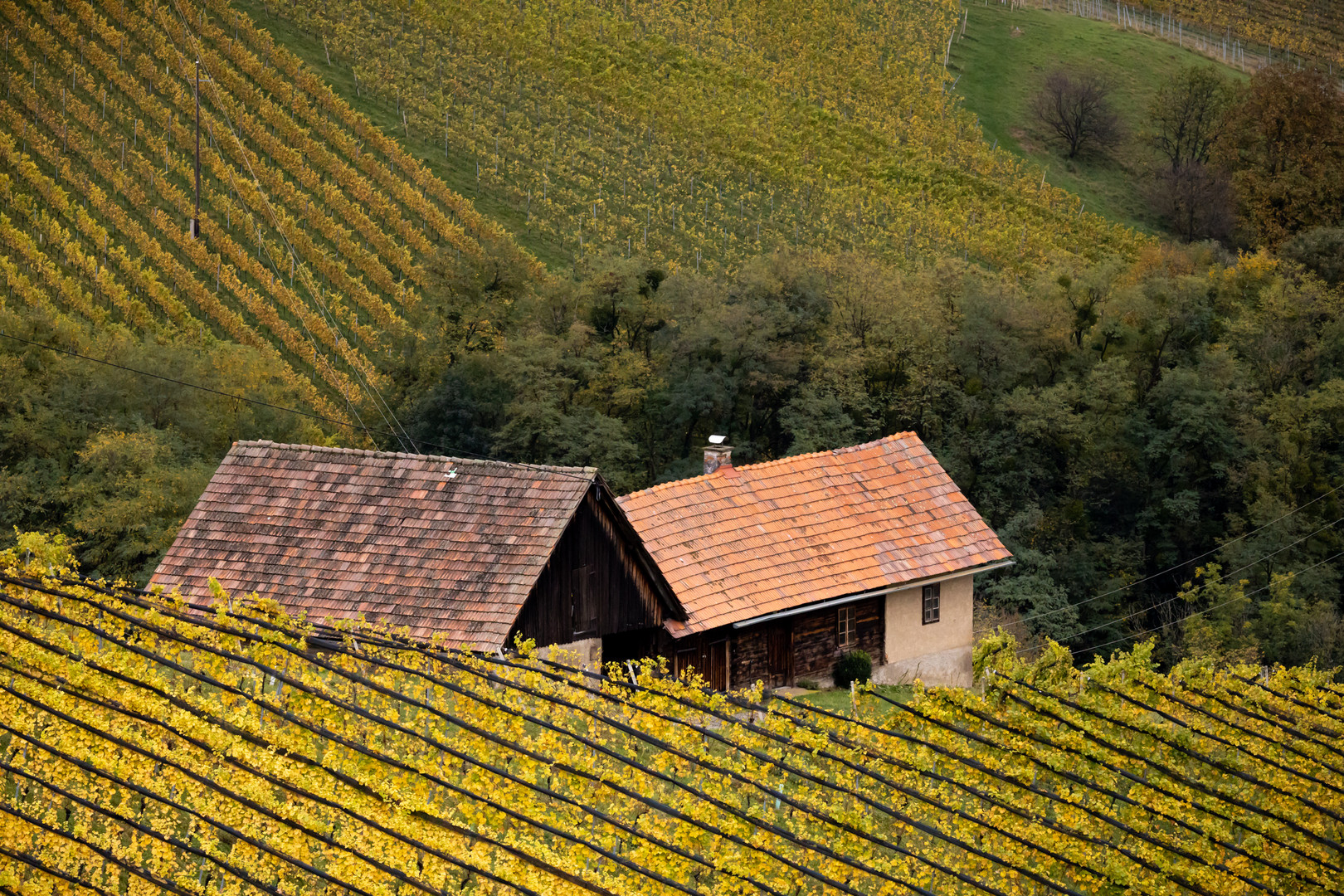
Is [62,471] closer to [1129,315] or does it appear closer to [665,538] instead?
[665,538]

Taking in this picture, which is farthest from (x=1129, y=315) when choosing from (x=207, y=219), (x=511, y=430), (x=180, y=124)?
(x=180, y=124)

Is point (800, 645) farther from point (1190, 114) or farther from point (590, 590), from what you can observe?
point (1190, 114)

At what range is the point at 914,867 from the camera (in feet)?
49.1

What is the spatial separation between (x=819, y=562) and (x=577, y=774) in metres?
13.7

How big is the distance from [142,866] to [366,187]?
44.3 m

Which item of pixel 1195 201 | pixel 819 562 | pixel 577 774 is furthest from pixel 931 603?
pixel 1195 201

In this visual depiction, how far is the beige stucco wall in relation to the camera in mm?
29047

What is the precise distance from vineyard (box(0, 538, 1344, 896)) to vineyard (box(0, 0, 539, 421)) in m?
30.4

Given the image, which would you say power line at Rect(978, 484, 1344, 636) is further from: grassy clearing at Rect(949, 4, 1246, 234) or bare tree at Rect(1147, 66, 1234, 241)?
grassy clearing at Rect(949, 4, 1246, 234)

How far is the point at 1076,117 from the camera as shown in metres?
80.3

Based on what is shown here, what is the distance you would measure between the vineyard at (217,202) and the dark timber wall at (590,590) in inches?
876

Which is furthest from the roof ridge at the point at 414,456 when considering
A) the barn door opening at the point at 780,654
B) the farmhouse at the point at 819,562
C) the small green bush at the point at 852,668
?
the small green bush at the point at 852,668

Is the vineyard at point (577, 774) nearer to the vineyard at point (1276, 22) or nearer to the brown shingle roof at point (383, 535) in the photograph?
the brown shingle roof at point (383, 535)

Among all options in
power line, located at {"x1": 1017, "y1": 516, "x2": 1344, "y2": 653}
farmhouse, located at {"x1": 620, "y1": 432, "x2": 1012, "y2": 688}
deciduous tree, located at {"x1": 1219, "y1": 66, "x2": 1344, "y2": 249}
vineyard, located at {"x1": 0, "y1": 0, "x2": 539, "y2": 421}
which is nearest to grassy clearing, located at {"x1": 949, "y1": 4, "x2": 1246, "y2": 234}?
deciduous tree, located at {"x1": 1219, "y1": 66, "x2": 1344, "y2": 249}
